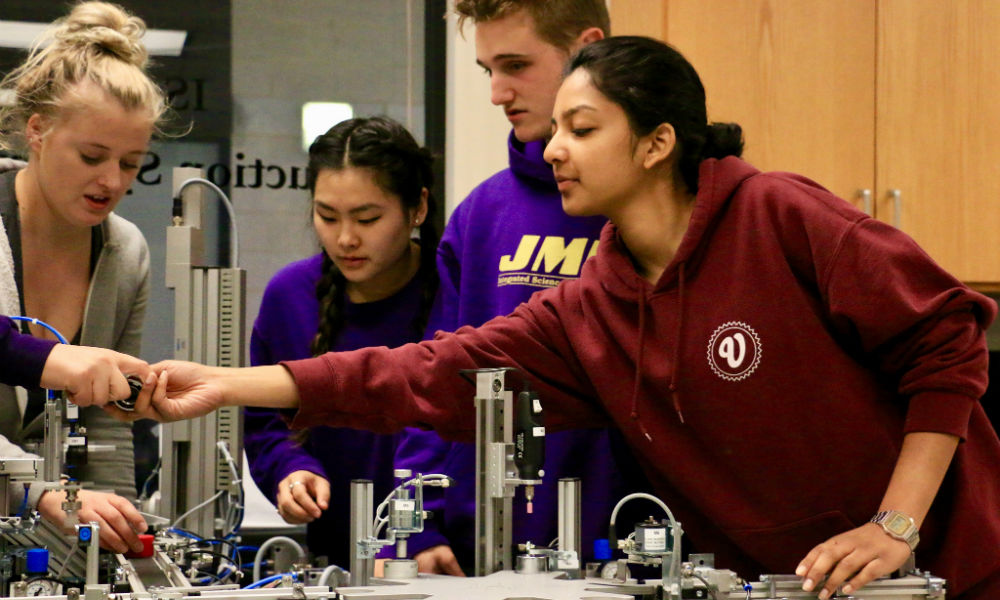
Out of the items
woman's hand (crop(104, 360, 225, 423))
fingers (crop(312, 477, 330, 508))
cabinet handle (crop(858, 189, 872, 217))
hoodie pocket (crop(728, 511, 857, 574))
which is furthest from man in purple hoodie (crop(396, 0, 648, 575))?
cabinet handle (crop(858, 189, 872, 217))

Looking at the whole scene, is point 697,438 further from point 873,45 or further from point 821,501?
point 873,45

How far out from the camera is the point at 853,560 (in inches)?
52.3

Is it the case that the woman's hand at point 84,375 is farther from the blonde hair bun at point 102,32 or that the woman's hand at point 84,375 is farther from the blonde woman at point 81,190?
the blonde hair bun at point 102,32

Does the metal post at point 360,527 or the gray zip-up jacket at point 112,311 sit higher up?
the gray zip-up jacket at point 112,311

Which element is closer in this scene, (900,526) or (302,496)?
(900,526)

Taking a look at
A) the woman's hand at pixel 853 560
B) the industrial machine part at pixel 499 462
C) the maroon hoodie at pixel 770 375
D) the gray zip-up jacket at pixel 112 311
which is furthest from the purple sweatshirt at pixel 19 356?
the woman's hand at pixel 853 560

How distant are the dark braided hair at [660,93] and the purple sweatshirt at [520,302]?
30cm

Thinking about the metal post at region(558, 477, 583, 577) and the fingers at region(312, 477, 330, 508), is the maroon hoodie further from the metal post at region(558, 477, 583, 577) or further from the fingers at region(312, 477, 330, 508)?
the fingers at region(312, 477, 330, 508)

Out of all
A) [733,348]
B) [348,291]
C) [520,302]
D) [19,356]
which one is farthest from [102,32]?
[733,348]

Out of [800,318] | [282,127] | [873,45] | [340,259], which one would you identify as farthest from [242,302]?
[873,45]

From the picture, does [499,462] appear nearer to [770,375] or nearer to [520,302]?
[770,375]

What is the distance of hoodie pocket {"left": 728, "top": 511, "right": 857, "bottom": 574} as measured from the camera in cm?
151

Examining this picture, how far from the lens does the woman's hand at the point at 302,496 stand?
190 centimetres

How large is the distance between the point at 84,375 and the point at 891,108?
6.87 ft
